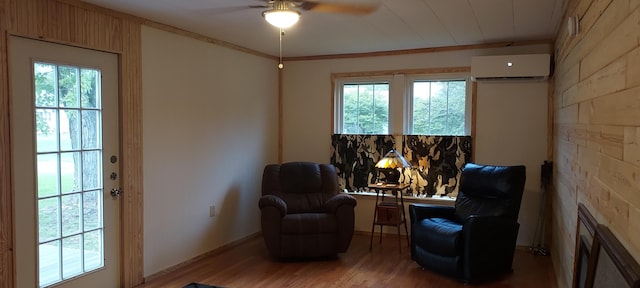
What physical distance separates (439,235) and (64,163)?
3019 millimetres

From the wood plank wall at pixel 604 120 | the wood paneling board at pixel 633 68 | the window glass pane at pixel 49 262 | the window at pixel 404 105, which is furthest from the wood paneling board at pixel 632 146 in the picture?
the window at pixel 404 105

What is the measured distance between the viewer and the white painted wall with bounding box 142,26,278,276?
12.4 ft

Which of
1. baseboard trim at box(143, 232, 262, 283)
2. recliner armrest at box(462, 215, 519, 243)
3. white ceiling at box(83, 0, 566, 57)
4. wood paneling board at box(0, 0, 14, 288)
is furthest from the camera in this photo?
baseboard trim at box(143, 232, 262, 283)

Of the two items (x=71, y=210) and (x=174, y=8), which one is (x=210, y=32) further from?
(x=71, y=210)

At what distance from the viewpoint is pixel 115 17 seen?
11.1 ft

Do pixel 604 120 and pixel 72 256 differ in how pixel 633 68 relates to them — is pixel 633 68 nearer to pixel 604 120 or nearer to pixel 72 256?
pixel 604 120

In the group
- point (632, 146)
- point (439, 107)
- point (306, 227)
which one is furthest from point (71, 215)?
point (439, 107)

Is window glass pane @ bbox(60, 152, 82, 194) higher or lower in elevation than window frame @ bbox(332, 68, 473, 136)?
lower

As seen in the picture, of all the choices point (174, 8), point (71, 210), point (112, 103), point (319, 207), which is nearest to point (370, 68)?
point (319, 207)

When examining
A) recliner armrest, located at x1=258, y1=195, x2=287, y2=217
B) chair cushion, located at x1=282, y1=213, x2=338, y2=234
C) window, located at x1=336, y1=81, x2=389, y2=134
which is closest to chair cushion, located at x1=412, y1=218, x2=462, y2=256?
chair cushion, located at x1=282, y1=213, x2=338, y2=234

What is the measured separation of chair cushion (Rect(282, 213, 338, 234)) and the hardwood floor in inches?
12.5

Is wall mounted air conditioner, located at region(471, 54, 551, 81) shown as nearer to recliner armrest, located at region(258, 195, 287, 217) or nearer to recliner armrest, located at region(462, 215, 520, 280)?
recliner armrest, located at region(462, 215, 520, 280)

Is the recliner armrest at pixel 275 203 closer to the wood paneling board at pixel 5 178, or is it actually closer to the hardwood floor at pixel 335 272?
the hardwood floor at pixel 335 272

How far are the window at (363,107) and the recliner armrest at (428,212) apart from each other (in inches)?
53.0
